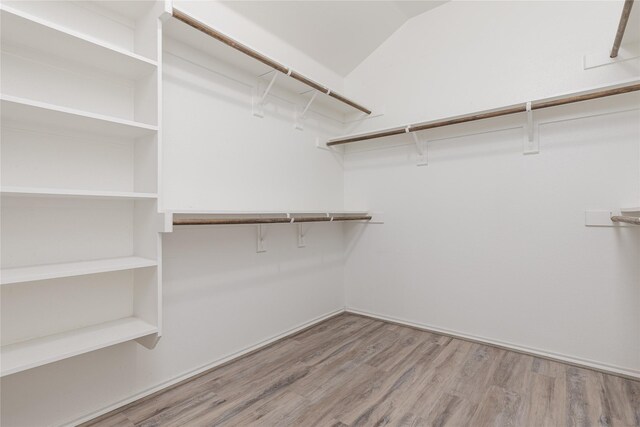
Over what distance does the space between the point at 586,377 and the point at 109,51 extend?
10.3 feet

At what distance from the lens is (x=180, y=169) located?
193 cm

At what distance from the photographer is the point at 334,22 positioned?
2582 millimetres

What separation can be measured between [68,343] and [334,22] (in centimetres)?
272

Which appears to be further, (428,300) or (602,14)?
(428,300)

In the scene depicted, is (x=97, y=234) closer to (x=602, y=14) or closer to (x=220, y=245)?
(x=220, y=245)

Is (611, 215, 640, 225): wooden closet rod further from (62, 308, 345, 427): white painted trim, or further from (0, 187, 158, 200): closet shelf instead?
(0, 187, 158, 200): closet shelf

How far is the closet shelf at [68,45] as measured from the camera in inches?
47.5

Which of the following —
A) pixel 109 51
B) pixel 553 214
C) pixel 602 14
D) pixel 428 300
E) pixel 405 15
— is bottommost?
pixel 428 300

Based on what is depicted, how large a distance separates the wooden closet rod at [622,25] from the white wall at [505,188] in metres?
0.13

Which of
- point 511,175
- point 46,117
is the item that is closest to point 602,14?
point 511,175

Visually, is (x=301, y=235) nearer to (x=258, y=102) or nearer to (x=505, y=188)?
(x=258, y=102)

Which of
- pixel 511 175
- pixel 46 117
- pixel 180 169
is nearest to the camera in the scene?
pixel 46 117

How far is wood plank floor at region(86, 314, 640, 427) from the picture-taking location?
158 centimetres

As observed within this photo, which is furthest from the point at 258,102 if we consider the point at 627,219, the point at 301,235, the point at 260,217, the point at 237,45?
the point at 627,219
